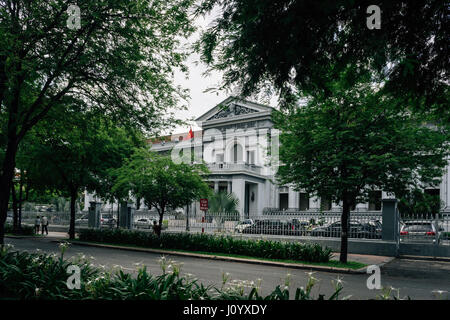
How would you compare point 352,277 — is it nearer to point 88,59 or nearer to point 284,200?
point 88,59

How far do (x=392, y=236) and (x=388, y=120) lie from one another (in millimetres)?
7984

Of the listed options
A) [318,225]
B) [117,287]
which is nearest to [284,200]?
[318,225]

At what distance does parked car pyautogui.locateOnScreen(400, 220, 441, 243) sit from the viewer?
18266mm

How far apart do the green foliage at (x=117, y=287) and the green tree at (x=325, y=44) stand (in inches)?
114

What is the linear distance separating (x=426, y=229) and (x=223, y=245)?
1026 cm

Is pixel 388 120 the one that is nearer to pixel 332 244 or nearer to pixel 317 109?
pixel 317 109

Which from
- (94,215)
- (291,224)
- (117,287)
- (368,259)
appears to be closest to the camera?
(117,287)

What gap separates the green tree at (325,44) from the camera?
464cm

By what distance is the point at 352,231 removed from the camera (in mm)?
20391

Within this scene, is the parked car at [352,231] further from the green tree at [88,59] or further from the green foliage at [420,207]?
the green tree at [88,59]

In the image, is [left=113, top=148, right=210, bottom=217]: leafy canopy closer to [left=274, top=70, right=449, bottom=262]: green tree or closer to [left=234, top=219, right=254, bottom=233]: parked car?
[left=234, top=219, right=254, bottom=233]: parked car

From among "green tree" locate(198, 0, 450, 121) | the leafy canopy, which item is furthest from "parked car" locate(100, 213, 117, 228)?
"green tree" locate(198, 0, 450, 121)

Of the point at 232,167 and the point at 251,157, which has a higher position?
the point at 251,157

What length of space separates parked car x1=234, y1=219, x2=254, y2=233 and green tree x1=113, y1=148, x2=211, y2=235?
10.3 ft
